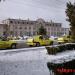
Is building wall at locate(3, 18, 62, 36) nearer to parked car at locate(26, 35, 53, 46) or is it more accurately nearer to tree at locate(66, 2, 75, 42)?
parked car at locate(26, 35, 53, 46)

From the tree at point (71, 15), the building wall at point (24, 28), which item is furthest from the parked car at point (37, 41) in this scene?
the building wall at point (24, 28)

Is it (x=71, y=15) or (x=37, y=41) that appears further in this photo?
(x=37, y=41)

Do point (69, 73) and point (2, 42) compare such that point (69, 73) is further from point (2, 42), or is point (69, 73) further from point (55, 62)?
point (2, 42)

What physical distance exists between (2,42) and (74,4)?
32.7ft

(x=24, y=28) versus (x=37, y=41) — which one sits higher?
(x=24, y=28)

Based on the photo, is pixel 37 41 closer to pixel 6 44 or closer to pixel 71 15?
pixel 6 44

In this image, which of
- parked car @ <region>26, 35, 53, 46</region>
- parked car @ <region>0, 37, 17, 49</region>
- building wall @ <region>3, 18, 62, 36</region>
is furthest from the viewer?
building wall @ <region>3, 18, 62, 36</region>

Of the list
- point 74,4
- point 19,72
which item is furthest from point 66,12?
point 19,72

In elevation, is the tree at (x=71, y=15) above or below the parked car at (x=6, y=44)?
above

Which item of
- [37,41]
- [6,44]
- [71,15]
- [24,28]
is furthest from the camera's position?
[24,28]

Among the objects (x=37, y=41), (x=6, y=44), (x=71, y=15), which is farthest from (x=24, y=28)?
(x=71, y=15)

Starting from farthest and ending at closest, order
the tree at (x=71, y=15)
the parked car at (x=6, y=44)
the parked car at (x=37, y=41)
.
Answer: the parked car at (x=37, y=41), the parked car at (x=6, y=44), the tree at (x=71, y=15)

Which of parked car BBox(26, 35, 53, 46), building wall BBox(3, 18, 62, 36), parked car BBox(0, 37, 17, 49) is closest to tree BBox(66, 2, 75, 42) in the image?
parked car BBox(0, 37, 17, 49)

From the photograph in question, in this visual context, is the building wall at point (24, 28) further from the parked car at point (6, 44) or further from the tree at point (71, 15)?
the tree at point (71, 15)
